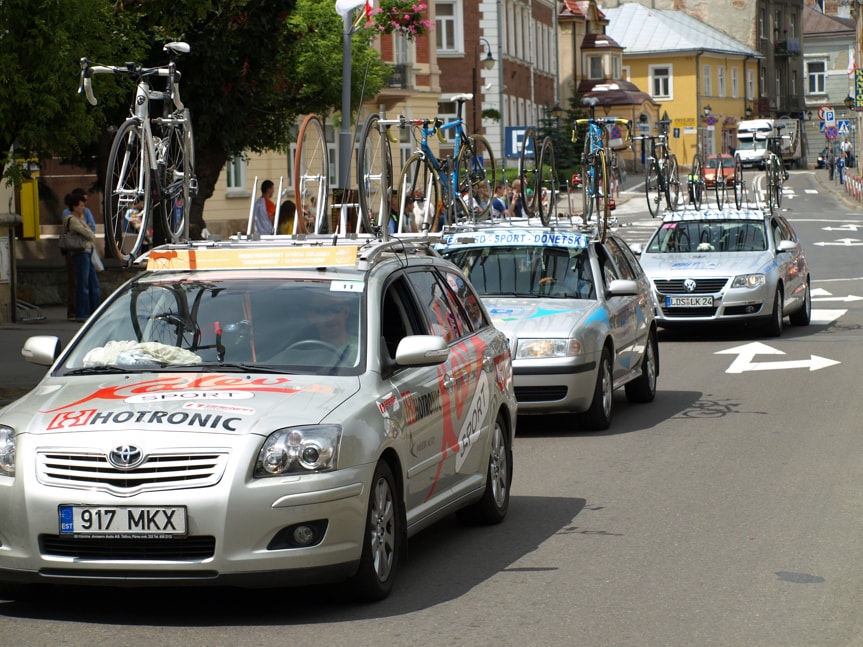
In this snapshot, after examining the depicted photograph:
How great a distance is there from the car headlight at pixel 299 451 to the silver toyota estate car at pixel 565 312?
6.30m

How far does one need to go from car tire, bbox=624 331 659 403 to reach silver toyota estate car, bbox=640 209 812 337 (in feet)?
18.1

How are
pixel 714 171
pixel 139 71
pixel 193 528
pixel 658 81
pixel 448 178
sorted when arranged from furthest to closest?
pixel 658 81 → pixel 714 171 → pixel 448 178 → pixel 139 71 → pixel 193 528

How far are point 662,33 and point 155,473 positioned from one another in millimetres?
111151

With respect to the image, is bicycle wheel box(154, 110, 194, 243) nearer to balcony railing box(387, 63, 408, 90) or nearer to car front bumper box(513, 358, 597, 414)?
car front bumper box(513, 358, 597, 414)

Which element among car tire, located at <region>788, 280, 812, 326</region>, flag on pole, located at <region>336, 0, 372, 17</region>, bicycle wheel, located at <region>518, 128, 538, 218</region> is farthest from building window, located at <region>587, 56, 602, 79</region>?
bicycle wheel, located at <region>518, 128, 538, 218</region>

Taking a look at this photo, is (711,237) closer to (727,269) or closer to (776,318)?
(727,269)

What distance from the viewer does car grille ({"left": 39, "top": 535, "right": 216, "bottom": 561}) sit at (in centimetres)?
655

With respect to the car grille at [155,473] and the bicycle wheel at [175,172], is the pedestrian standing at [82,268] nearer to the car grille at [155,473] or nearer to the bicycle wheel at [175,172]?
the bicycle wheel at [175,172]

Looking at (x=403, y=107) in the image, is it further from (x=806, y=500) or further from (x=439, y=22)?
(x=806, y=500)

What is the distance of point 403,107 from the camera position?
56719 mm

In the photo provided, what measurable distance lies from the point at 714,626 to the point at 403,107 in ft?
167

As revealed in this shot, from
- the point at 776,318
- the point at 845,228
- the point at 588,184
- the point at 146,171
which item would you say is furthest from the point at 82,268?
the point at 845,228

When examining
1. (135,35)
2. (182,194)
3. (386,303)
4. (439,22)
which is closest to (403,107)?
(439,22)

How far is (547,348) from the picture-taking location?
42.6 ft
